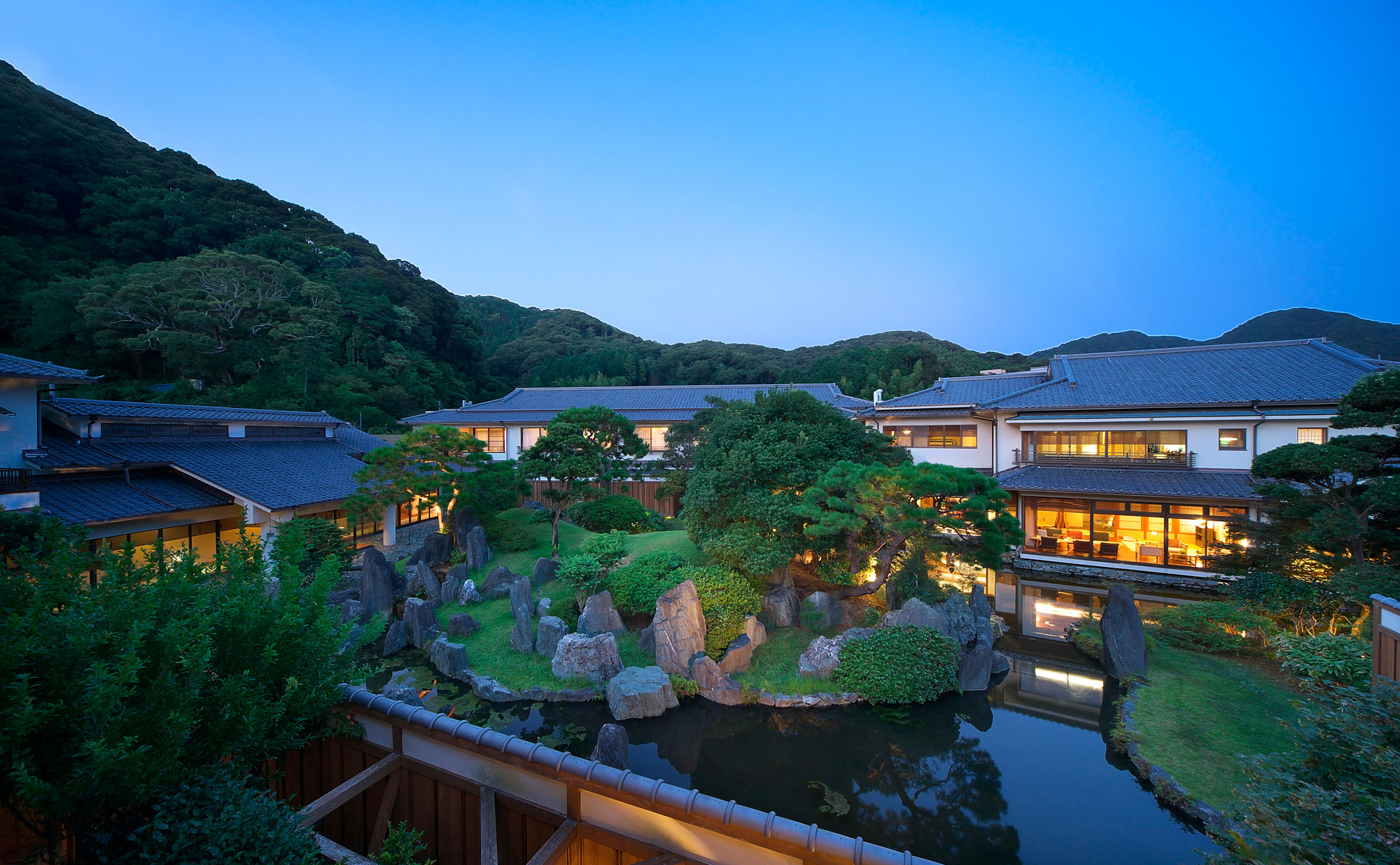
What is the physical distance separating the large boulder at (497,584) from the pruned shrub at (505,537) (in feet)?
6.18

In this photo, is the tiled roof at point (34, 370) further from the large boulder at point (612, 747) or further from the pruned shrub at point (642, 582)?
the large boulder at point (612, 747)

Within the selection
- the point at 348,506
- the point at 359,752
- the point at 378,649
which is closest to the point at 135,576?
the point at 359,752

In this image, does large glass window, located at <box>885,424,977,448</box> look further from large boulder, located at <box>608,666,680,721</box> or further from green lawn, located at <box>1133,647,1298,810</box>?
large boulder, located at <box>608,666,680,721</box>

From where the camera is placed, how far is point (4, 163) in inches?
1006

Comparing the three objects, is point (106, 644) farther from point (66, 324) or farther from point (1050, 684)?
point (66, 324)

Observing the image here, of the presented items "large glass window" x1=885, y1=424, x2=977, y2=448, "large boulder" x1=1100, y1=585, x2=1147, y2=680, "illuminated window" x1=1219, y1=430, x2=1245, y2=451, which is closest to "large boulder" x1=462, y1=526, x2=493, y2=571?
"large boulder" x1=1100, y1=585, x2=1147, y2=680

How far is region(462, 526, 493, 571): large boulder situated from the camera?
42.5 ft

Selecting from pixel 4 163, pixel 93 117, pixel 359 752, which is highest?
pixel 93 117

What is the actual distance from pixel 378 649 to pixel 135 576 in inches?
341

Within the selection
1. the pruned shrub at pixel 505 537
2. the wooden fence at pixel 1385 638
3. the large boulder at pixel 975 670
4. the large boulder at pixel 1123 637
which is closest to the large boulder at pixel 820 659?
the large boulder at pixel 975 670

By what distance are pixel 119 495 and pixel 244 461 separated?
10.8 ft

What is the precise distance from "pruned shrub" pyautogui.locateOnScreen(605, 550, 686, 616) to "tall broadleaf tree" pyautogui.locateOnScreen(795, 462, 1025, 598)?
289cm

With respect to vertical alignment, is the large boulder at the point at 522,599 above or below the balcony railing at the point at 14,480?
below

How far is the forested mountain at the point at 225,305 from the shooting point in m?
22.0
